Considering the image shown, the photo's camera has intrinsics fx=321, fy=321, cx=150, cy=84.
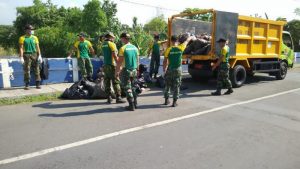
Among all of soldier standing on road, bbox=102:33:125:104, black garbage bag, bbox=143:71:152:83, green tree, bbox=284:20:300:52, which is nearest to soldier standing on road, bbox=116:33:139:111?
soldier standing on road, bbox=102:33:125:104

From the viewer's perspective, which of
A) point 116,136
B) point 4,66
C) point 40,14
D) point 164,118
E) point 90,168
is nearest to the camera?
point 90,168

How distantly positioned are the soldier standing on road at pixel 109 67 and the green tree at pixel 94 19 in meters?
14.8

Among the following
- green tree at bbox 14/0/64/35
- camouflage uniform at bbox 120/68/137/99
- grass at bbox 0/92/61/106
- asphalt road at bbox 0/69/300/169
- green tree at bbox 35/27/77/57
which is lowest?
asphalt road at bbox 0/69/300/169

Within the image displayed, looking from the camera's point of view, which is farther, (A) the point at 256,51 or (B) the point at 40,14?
(B) the point at 40,14

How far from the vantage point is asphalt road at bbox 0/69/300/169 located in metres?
4.16

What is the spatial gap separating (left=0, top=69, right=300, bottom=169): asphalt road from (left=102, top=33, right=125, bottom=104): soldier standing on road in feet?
1.32

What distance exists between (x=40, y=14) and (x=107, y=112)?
32.7 metres

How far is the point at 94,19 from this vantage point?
900 inches

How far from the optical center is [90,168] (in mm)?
3893

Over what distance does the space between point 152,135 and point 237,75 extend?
6.21 metres

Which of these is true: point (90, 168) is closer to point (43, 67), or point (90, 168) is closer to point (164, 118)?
point (164, 118)

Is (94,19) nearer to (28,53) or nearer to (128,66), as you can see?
(28,53)

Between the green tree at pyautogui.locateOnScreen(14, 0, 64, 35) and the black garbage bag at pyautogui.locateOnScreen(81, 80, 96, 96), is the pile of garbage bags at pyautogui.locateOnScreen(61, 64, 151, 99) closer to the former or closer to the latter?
the black garbage bag at pyautogui.locateOnScreen(81, 80, 96, 96)

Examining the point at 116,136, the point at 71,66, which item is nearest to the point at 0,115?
the point at 116,136
